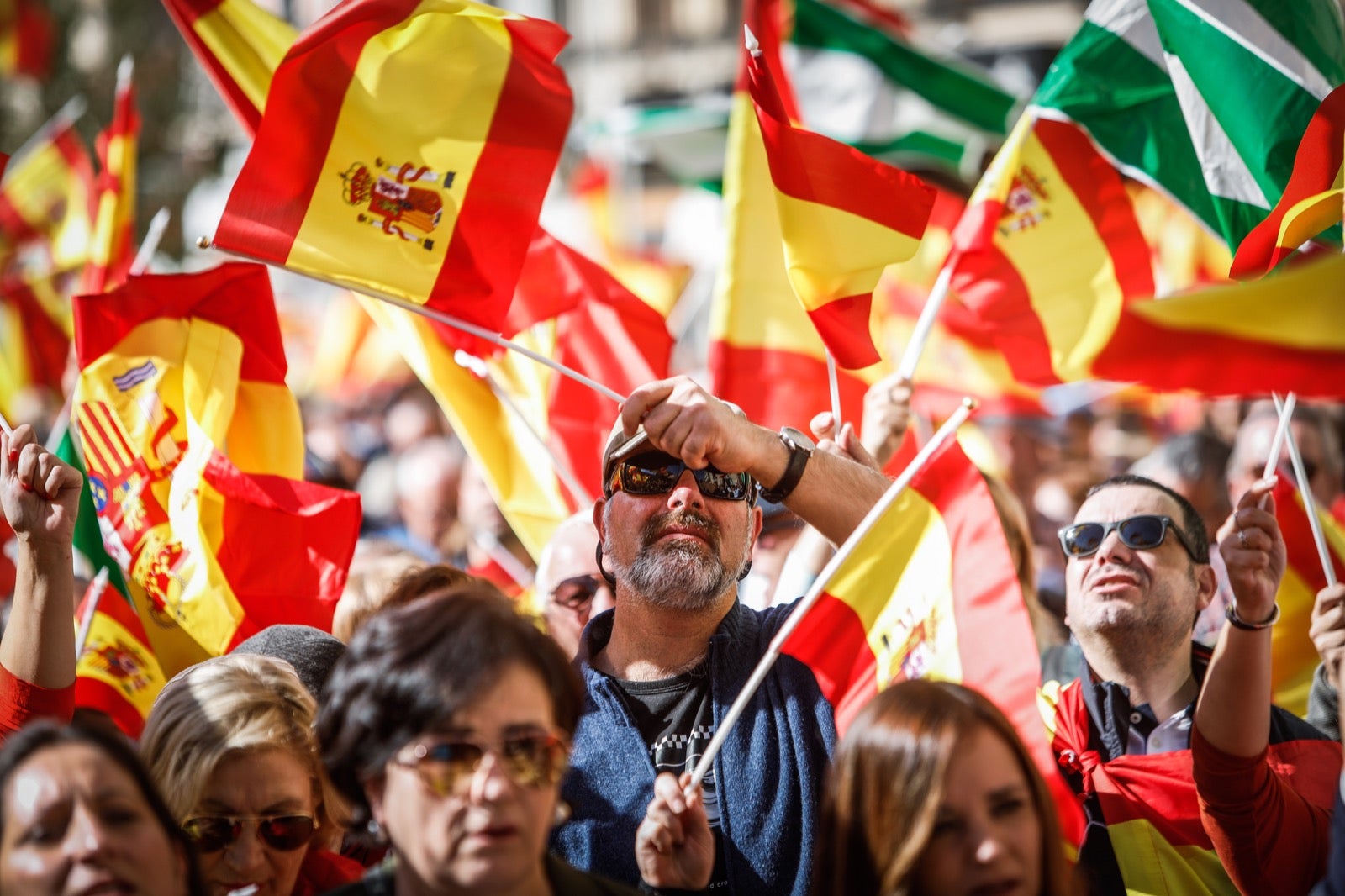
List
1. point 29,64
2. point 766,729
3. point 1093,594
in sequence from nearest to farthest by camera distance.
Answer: point 766,729
point 1093,594
point 29,64

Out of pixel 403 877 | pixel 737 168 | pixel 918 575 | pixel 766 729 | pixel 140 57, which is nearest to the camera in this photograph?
pixel 403 877

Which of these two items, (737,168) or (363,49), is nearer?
(363,49)

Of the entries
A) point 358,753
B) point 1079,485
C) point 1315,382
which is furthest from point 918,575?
point 1079,485

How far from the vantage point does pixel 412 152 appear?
3.97 metres

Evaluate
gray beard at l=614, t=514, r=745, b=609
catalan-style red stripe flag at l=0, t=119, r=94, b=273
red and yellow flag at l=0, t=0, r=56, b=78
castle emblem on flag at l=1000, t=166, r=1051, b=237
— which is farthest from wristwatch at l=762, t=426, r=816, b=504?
red and yellow flag at l=0, t=0, r=56, b=78

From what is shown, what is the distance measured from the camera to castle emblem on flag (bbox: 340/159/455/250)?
3850 millimetres

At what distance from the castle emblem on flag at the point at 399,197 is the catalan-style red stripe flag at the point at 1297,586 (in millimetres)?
2330

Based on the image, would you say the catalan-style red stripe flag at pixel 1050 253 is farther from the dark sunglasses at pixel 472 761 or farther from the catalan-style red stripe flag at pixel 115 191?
the catalan-style red stripe flag at pixel 115 191

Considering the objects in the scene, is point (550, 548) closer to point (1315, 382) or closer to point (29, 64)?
point (1315, 382)

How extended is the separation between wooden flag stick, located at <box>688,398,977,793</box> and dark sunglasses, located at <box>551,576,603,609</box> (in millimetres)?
910

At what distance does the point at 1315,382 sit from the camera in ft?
7.38

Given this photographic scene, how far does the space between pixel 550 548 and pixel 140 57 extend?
17.1 metres

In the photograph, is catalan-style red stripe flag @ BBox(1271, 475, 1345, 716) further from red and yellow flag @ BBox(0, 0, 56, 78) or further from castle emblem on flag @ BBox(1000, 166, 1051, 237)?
red and yellow flag @ BBox(0, 0, 56, 78)

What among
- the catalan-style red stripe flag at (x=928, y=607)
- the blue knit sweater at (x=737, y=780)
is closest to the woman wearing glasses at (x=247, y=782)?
the blue knit sweater at (x=737, y=780)
